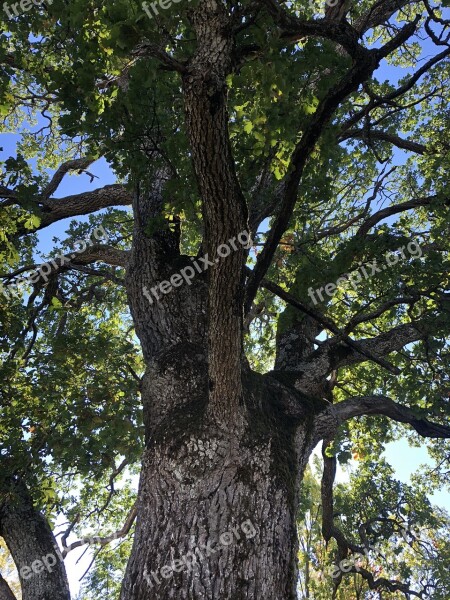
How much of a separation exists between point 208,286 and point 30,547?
3802mm

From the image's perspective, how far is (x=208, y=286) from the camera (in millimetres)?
3916

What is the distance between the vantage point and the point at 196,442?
4176mm

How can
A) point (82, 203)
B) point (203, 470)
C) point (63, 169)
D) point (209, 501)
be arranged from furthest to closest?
point (63, 169) → point (82, 203) → point (203, 470) → point (209, 501)

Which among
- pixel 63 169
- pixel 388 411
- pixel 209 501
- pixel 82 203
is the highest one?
pixel 63 169

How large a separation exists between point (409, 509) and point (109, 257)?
7919mm

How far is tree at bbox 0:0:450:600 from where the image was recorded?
3.53 m

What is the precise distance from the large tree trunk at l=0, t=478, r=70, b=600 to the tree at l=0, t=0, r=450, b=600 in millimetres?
23

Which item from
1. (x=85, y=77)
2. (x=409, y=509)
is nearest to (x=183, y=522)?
(x=85, y=77)
